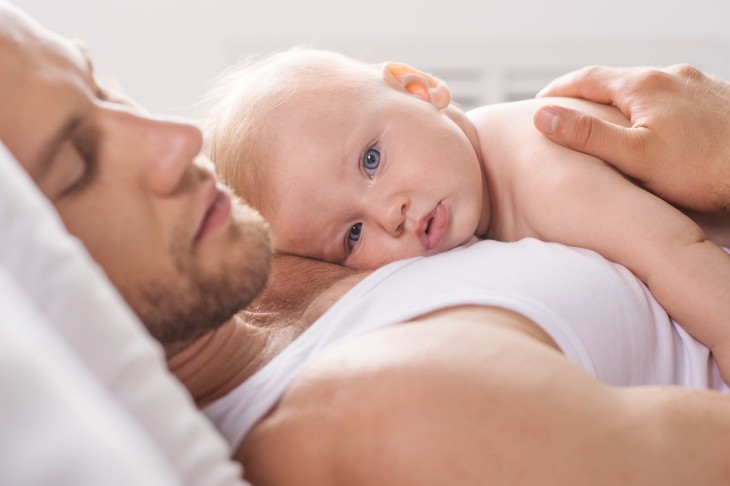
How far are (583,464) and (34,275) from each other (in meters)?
0.45

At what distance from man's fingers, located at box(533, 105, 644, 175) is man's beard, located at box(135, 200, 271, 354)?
20.0 inches

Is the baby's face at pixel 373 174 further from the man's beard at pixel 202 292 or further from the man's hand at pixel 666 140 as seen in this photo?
the man's beard at pixel 202 292

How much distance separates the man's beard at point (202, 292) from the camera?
0.92m

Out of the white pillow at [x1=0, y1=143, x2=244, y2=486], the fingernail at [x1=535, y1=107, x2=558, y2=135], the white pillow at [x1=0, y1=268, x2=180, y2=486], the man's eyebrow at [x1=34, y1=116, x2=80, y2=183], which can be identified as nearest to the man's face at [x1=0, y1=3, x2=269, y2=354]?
the man's eyebrow at [x1=34, y1=116, x2=80, y2=183]

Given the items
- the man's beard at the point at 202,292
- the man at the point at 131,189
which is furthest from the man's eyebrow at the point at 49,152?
the man's beard at the point at 202,292

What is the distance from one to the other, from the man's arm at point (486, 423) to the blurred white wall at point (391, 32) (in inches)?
102

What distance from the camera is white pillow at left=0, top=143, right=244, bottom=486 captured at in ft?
1.84

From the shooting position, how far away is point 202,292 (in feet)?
3.10

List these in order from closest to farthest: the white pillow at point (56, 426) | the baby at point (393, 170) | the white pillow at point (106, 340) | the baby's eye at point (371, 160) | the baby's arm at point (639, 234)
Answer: the white pillow at point (56, 426) → the white pillow at point (106, 340) → the baby's arm at point (639, 234) → the baby at point (393, 170) → the baby's eye at point (371, 160)

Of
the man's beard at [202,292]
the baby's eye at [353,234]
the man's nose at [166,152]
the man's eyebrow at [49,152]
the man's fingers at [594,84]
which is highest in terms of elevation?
the man's eyebrow at [49,152]

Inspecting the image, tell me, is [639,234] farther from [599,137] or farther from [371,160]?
[371,160]

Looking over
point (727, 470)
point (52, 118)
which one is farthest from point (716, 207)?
point (52, 118)

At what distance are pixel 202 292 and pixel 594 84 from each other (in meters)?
0.81

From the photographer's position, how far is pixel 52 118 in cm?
88
